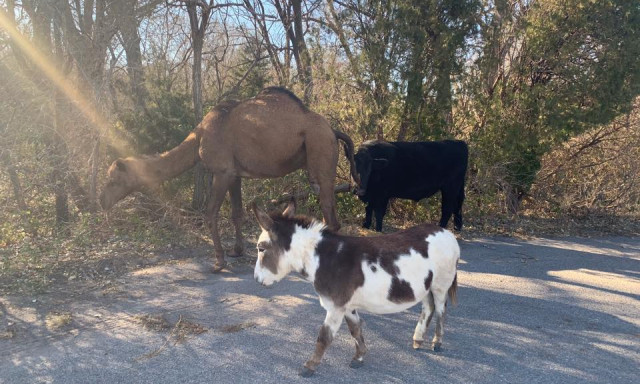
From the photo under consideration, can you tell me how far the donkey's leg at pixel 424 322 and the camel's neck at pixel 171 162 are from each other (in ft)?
14.2

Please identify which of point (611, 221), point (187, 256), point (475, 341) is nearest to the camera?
point (475, 341)

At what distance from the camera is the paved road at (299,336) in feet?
11.9

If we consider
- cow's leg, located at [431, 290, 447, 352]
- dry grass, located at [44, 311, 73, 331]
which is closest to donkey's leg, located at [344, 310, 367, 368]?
cow's leg, located at [431, 290, 447, 352]

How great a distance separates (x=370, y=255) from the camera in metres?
3.70

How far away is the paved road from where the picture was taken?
3.62 m

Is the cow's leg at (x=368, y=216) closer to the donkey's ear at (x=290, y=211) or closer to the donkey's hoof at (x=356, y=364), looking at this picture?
the donkey's ear at (x=290, y=211)

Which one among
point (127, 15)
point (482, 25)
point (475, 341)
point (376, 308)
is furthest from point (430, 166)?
point (127, 15)

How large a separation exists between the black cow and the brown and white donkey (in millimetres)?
4004

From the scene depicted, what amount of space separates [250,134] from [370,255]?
136 inches

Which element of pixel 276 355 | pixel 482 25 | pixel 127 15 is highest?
pixel 482 25

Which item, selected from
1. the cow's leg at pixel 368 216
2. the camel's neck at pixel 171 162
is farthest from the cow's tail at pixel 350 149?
the camel's neck at pixel 171 162

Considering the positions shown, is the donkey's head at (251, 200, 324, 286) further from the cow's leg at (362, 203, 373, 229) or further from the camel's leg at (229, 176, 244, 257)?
the cow's leg at (362, 203, 373, 229)

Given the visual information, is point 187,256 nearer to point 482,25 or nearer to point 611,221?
point 482,25

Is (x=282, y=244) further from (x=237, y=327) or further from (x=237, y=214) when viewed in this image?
(x=237, y=214)
